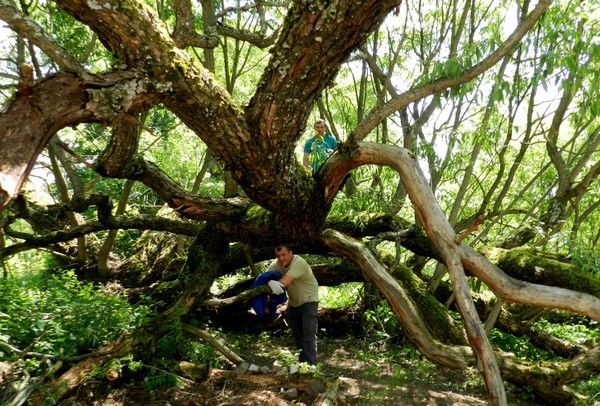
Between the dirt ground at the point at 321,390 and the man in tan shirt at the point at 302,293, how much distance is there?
0.54m

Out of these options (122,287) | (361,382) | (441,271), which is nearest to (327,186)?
(361,382)

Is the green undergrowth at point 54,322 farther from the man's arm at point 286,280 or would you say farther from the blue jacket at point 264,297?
the man's arm at point 286,280

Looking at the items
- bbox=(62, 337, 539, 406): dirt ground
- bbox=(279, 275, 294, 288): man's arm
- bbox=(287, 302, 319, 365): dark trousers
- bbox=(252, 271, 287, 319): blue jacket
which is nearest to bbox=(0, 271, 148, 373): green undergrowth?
bbox=(62, 337, 539, 406): dirt ground

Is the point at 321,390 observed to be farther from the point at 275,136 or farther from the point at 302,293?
the point at 275,136

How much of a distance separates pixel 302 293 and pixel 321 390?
1.38 meters

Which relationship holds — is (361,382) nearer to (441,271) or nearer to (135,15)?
(441,271)

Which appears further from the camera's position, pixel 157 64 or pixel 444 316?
pixel 444 316

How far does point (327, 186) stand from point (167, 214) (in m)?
4.23

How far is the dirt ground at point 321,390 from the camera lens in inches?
163

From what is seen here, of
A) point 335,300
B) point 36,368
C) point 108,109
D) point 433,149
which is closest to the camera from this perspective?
point 108,109

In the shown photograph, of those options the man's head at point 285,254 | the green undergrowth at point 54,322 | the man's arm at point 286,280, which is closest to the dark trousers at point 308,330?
the man's arm at point 286,280

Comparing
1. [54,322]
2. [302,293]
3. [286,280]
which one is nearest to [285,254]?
[286,280]

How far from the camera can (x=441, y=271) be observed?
6660 millimetres

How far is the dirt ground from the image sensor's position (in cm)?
414
